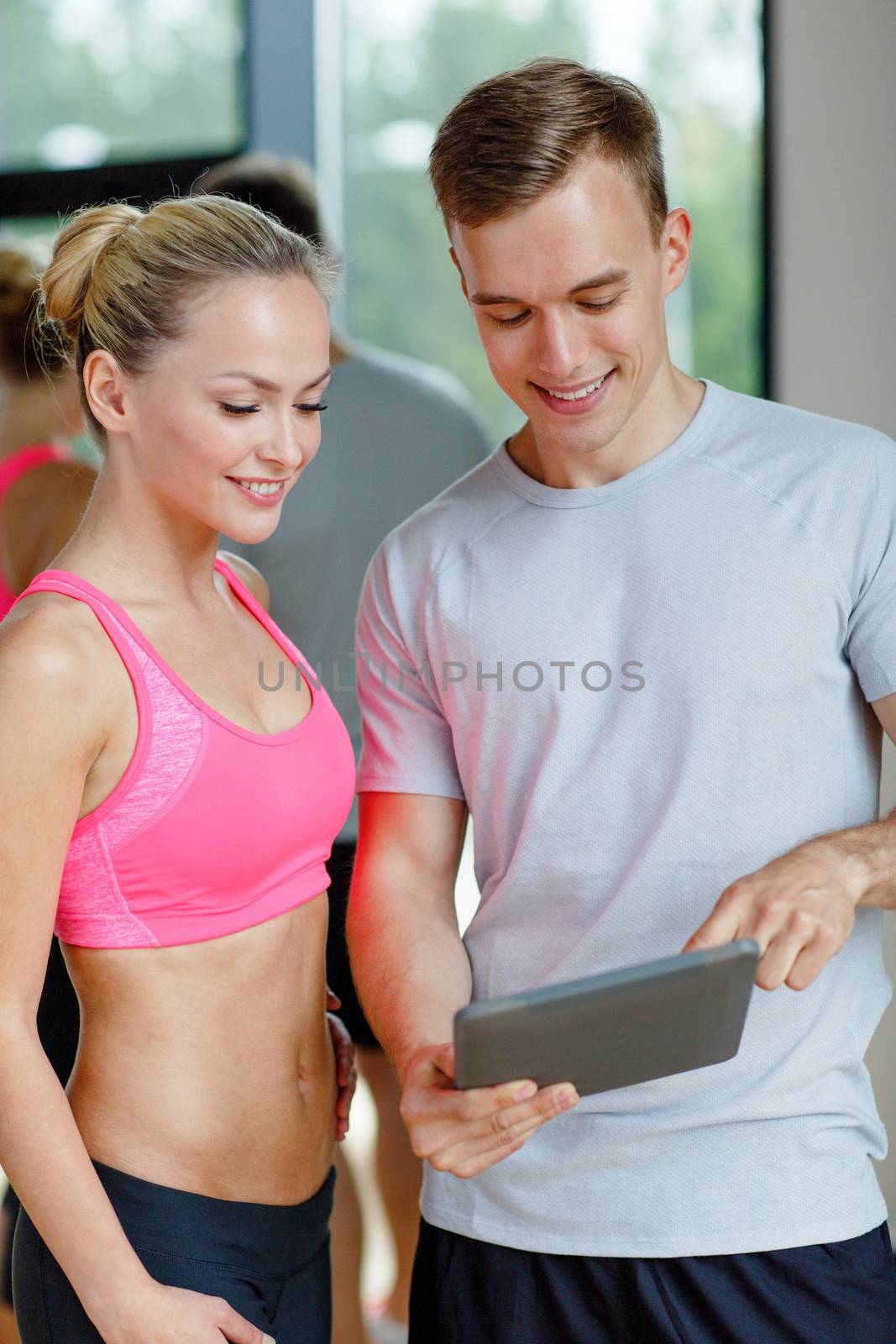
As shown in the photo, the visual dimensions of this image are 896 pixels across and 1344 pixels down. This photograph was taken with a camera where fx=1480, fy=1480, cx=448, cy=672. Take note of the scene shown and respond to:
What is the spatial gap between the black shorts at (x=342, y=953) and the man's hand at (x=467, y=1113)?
40.9 inches

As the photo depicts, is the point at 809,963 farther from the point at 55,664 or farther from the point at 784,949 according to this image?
the point at 55,664

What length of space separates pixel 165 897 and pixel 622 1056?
45cm

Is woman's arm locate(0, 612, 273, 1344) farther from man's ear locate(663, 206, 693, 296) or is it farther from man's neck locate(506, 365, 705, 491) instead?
man's ear locate(663, 206, 693, 296)

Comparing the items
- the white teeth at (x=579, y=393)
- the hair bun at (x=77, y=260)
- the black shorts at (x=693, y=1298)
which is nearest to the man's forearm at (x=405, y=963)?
the black shorts at (x=693, y=1298)

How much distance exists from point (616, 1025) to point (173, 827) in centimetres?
45

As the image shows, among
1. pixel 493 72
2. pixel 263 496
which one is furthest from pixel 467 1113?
pixel 493 72

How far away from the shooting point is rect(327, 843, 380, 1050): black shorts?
2400 millimetres

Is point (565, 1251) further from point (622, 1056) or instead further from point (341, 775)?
point (341, 775)

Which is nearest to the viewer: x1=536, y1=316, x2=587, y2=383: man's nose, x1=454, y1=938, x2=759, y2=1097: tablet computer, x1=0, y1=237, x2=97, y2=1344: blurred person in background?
x1=454, y1=938, x2=759, y2=1097: tablet computer

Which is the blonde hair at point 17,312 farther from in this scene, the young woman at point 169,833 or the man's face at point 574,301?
the man's face at point 574,301

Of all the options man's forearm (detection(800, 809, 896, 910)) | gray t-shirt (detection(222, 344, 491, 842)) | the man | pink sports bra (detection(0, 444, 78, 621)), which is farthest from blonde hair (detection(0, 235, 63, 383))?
man's forearm (detection(800, 809, 896, 910))

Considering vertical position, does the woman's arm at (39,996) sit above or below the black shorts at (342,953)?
above

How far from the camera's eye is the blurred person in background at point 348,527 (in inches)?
96.0

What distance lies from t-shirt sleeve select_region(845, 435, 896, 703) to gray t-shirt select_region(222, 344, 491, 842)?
1.15m
